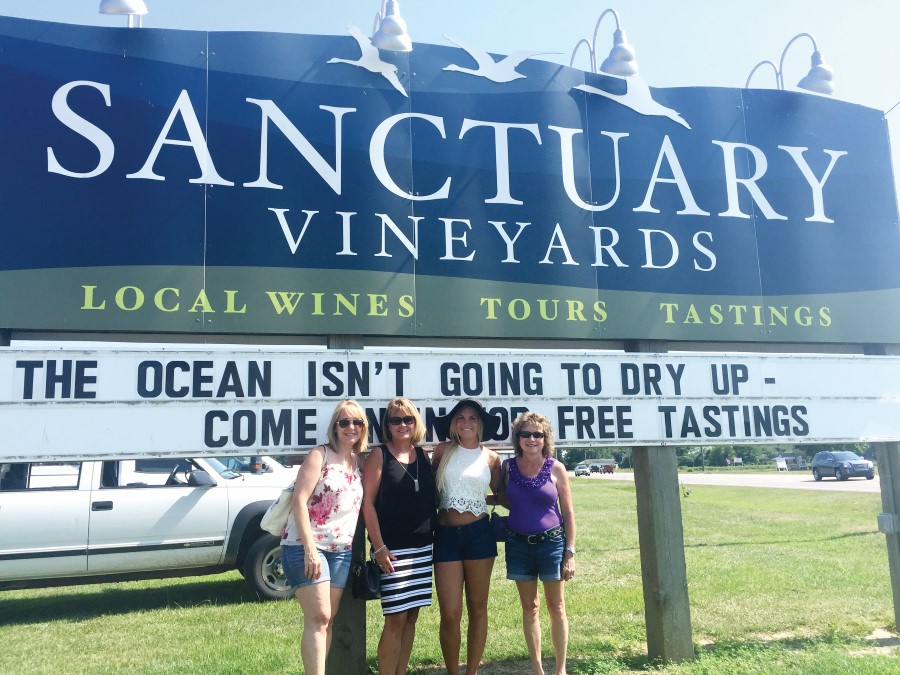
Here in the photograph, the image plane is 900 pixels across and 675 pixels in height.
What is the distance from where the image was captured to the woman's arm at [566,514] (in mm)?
4299

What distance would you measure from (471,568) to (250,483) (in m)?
4.07

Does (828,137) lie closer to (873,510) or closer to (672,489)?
(672,489)

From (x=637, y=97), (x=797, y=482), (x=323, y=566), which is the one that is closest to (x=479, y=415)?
(x=323, y=566)

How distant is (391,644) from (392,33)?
12.7ft

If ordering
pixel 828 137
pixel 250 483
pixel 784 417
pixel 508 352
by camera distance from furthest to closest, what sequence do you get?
pixel 250 483 → pixel 828 137 → pixel 784 417 → pixel 508 352

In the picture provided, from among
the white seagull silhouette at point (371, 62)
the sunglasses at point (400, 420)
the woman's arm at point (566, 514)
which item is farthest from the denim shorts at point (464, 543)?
the white seagull silhouette at point (371, 62)

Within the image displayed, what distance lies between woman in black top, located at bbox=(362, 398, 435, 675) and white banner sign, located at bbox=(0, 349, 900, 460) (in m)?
0.52

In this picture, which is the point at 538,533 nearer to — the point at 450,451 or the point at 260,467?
the point at 450,451

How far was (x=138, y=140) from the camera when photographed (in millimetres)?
4602

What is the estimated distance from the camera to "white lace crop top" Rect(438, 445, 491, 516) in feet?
13.9

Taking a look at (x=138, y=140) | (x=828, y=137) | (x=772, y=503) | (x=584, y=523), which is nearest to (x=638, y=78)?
(x=828, y=137)

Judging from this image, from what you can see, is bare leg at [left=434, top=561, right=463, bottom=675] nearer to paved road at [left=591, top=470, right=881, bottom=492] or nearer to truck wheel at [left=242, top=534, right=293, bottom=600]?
truck wheel at [left=242, top=534, right=293, bottom=600]

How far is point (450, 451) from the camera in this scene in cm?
437

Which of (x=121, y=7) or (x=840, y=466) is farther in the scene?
(x=840, y=466)
